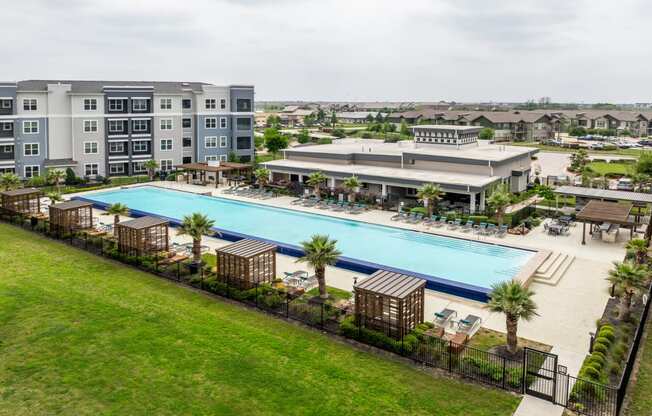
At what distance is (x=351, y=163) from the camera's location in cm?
4800

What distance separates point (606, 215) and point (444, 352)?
20.2 meters

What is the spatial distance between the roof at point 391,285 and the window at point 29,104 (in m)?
43.6

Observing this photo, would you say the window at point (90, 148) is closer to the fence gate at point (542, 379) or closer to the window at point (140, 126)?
the window at point (140, 126)

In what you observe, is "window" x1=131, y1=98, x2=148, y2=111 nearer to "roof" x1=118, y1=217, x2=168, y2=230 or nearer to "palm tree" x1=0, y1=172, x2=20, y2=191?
"palm tree" x1=0, y1=172, x2=20, y2=191

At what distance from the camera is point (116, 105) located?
173 ft

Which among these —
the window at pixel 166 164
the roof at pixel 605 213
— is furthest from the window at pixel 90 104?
the roof at pixel 605 213

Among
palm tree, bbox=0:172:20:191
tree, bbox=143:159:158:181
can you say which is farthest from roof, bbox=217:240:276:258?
tree, bbox=143:159:158:181

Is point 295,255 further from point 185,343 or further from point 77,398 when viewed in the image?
point 77,398

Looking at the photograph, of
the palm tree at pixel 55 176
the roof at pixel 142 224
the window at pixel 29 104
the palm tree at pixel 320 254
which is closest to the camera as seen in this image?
the palm tree at pixel 320 254

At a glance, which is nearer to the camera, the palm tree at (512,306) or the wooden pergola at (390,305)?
the palm tree at (512,306)

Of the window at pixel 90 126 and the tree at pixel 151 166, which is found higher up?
the window at pixel 90 126

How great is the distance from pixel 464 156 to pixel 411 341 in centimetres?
2865

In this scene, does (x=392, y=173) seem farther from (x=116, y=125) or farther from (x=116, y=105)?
(x=116, y=105)

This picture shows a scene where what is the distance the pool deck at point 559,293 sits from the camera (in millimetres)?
18031
